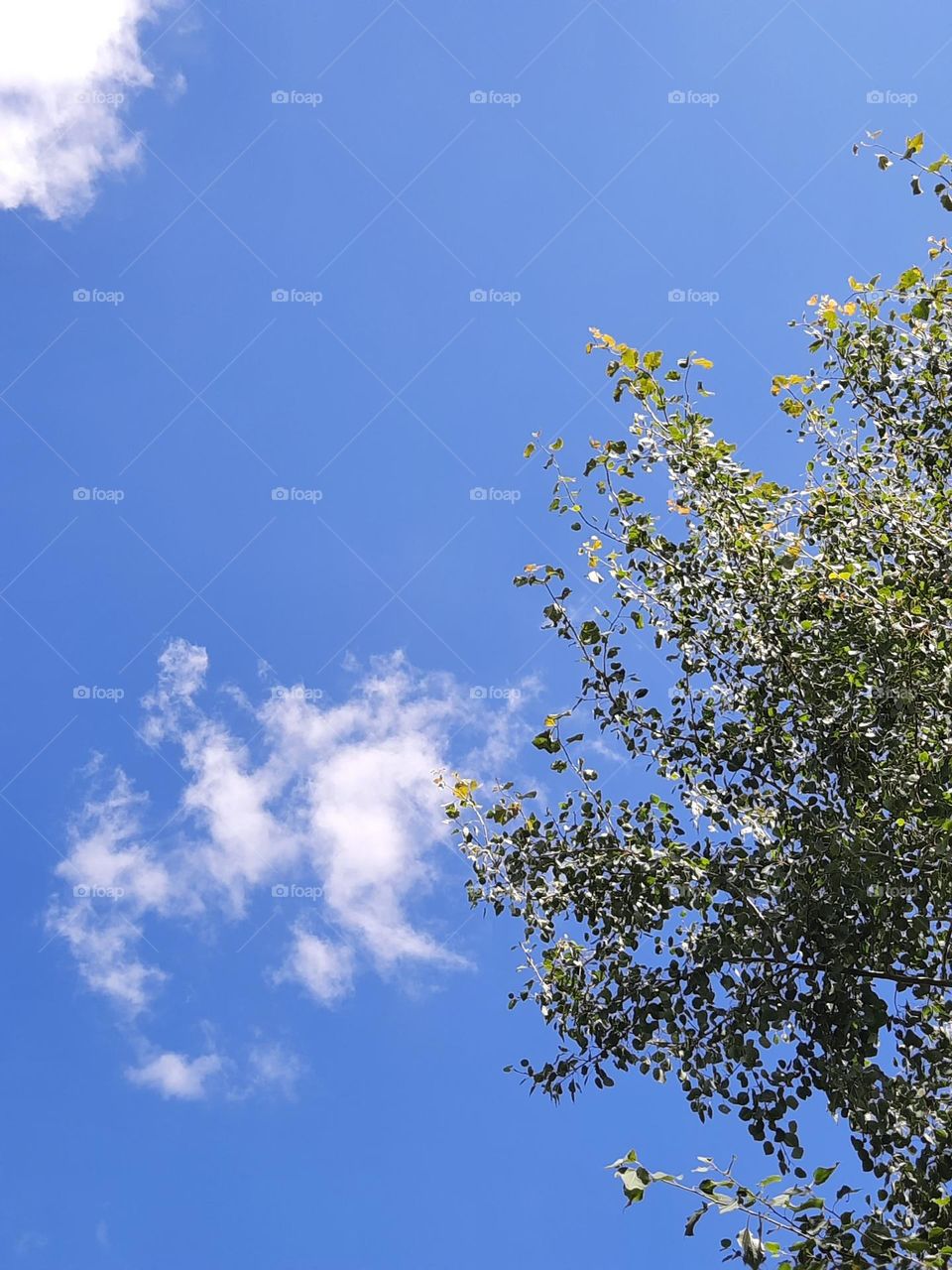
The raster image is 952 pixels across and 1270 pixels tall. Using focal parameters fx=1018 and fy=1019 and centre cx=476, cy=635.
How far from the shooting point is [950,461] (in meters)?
7.89

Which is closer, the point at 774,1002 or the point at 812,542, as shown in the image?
the point at 774,1002

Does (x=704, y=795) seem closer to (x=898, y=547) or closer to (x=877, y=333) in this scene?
(x=898, y=547)

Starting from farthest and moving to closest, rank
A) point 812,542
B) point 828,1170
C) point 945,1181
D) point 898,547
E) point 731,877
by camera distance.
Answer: point 812,542
point 898,547
point 731,877
point 945,1181
point 828,1170

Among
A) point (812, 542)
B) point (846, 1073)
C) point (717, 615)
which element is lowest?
point (846, 1073)

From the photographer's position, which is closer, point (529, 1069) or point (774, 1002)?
point (774, 1002)

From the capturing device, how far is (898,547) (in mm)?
7109

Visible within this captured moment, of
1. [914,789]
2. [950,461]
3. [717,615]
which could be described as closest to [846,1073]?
[914,789]

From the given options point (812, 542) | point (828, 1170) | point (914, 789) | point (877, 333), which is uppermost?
point (877, 333)

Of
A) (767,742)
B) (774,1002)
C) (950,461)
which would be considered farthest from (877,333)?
(774,1002)

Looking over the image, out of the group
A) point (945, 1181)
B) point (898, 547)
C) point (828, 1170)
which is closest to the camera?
point (828, 1170)

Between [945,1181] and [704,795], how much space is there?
2.70 m

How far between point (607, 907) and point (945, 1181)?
2.62 m

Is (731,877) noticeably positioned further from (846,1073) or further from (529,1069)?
(529,1069)

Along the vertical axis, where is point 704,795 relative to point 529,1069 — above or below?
above
